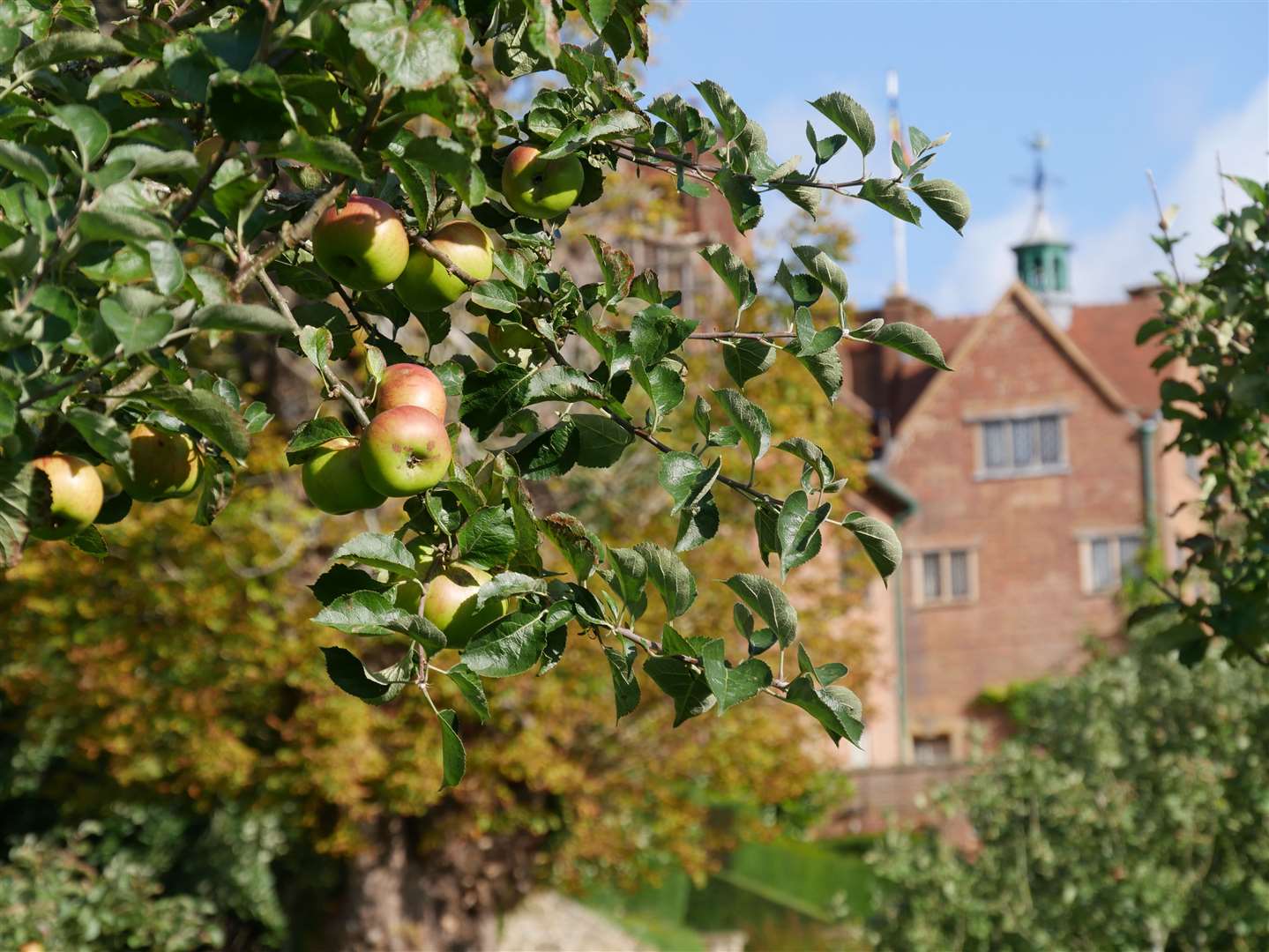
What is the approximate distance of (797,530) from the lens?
82.0 inches

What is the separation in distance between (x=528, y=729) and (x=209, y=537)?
2883mm

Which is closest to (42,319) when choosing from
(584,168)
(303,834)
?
(584,168)

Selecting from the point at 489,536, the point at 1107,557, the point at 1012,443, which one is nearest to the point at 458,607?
the point at 489,536

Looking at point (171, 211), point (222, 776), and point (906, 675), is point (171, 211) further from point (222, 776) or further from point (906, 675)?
point (906, 675)

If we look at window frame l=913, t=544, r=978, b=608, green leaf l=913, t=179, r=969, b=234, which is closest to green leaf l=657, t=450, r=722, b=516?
green leaf l=913, t=179, r=969, b=234

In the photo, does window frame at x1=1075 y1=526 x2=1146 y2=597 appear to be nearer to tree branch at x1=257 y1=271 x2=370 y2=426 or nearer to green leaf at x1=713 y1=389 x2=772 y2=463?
green leaf at x1=713 y1=389 x2=772 y2=463

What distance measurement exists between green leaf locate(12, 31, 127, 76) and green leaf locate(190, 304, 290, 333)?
43cm

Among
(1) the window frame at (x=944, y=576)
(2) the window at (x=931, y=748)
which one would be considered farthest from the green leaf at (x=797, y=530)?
(1) the window frame at (x=944, y=576)

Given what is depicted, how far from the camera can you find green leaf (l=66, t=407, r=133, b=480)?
69.6 inches

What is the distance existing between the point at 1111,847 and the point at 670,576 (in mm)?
9266

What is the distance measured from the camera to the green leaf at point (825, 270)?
7.27 ft

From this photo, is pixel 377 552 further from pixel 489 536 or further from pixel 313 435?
pixel 313 435

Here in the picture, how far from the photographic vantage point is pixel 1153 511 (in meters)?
30.5

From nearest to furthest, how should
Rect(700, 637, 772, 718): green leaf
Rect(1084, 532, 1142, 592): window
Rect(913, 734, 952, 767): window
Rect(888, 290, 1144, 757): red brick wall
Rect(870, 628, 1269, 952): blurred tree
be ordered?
Rect(700, 637, 772, 718): green leaf, Rect(870, 628, 1269, 952): blurred tree, Rect(1084, 532, 1142, 592): window, Rect(888, 290, 1144, 757): red brick wall, Rect(913, 734, 952, 767): window
